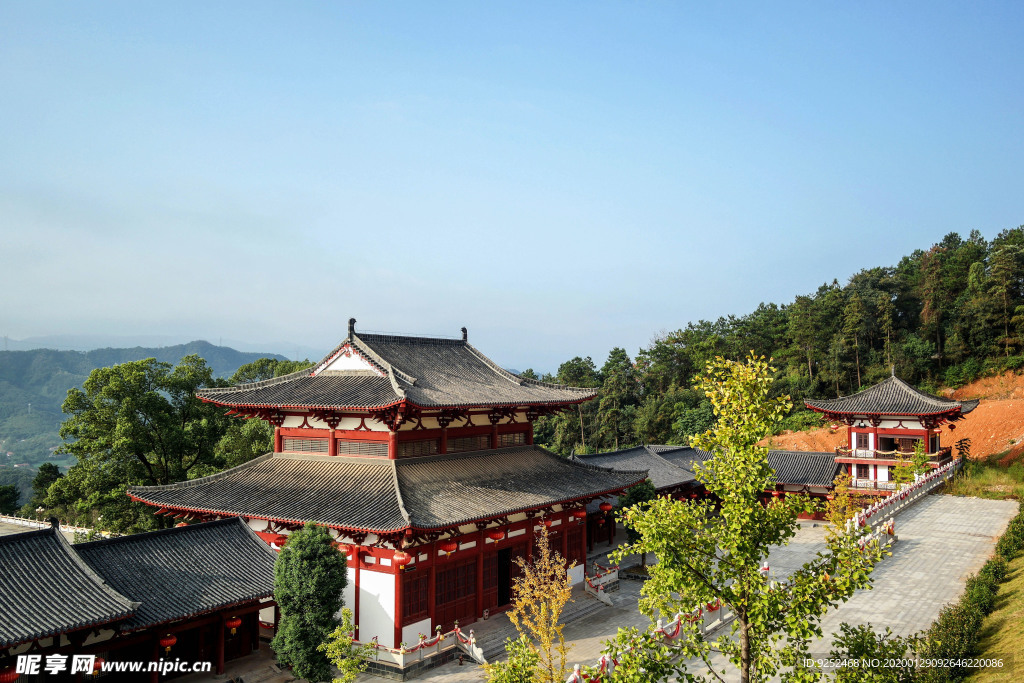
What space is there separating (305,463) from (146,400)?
18.1m

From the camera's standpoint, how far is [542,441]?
2985 inches

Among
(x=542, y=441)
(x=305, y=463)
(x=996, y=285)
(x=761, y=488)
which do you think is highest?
(x=996, y=285)

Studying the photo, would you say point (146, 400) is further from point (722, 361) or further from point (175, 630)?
point (722, 361)

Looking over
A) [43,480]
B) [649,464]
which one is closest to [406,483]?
[649,464]

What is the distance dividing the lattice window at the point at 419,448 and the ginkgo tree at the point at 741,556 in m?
13.6

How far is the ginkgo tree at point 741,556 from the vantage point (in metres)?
8.73

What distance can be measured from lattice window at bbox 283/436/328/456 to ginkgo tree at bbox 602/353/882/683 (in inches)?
630

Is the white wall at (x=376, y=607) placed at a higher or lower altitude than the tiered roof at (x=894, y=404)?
lower

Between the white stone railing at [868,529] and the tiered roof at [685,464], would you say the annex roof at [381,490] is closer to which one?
the white stone railing at [868,529]

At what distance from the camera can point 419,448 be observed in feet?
75.0

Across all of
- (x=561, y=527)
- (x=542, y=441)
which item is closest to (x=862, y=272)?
(x=542, y=441)

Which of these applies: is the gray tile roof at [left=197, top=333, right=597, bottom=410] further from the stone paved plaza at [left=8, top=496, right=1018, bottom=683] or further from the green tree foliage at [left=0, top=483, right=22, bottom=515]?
the green tree foliage at [left=0, top=483, right=22, bottom=515]

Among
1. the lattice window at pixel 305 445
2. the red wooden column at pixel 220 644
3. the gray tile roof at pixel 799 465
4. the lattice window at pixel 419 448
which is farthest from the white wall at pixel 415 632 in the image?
the gray tile roof at pixel 799 465

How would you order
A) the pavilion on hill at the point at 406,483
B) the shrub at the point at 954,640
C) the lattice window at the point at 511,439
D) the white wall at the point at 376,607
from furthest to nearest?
the lattice window at the point at 511,439
the pavilion on hill at the point at 406,483
the white wall at the point at 376,607
the shrub at the point at 954,640
